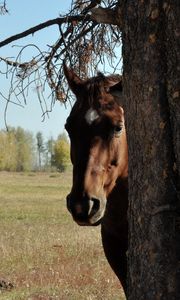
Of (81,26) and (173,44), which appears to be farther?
(81,26)

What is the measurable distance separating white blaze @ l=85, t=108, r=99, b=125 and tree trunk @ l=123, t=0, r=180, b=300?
4.28 feet

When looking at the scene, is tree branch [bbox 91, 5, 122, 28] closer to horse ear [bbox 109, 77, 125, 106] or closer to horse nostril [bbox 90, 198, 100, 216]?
horse ear [bbox 109, 77, 125, 106]

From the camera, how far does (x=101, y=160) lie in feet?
14.2

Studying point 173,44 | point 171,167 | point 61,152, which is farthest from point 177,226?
point 61,152

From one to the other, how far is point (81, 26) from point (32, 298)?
3.71 m

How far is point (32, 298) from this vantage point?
7.22 meters

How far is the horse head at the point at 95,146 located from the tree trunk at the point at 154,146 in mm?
988

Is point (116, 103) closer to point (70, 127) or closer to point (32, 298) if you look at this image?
point (70, 127)

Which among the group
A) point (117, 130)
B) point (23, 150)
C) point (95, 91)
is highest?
point (23, 150)

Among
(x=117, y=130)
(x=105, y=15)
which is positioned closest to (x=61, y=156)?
(x=117, y=130)

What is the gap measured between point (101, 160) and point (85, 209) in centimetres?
52

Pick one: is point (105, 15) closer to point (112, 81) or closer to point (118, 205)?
point (112, 81)

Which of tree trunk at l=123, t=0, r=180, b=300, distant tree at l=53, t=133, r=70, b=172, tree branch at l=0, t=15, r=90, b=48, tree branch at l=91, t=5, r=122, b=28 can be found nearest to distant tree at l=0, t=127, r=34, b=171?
distant tree at l=53, t=133, r=70, b=172

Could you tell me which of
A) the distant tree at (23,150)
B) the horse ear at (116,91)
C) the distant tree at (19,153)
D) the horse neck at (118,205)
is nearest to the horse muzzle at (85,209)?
the horse neck at (118,205)
